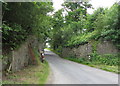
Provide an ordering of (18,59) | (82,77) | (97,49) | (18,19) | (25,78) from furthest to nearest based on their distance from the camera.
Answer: (97,49), (18,59), (18,19), (82,77), (25,78)

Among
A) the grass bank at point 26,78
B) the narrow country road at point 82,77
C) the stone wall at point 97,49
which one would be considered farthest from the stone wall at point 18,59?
the stone wall at point 97,49

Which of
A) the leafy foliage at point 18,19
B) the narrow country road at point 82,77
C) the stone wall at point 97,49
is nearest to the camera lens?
the narrow country road at point 82,77

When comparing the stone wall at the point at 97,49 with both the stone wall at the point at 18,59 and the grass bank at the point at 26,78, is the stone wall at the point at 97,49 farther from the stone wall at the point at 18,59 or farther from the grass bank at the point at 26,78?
the grass bank at the point at 26,78

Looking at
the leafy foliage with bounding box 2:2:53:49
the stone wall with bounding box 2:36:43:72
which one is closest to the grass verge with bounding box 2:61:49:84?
the stone wall with bounding box 2:36:43:72

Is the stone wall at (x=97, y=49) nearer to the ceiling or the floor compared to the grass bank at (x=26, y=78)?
nearer to the ceiling

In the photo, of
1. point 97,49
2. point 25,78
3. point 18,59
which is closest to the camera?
point 25,78

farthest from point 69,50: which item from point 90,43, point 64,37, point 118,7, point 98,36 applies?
point 118,7

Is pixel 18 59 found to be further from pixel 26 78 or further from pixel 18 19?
pixel 18 19

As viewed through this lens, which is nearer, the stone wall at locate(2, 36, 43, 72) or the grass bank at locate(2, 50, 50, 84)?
the grass bank at locate(2, 50, 50, 84)

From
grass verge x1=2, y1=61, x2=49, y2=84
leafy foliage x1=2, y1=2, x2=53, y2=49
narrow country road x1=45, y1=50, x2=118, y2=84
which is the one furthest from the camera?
leafy foliage x1=2, y1=2, x2=53, y2=49

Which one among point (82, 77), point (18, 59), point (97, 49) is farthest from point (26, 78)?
point (97, 49)

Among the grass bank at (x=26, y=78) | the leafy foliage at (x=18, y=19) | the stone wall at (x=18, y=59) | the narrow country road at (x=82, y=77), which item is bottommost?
the narrow country road at (x=82, y=77)

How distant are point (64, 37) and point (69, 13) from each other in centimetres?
673

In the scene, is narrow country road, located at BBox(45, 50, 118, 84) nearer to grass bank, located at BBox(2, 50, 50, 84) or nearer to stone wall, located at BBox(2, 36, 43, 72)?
grass bank, located at BBox(2, 50, 50, 84)
